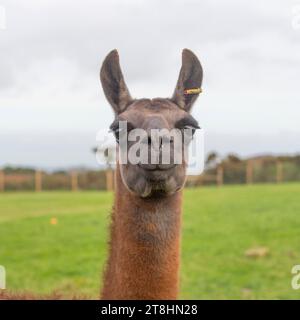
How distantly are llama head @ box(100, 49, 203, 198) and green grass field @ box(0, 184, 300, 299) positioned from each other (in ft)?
25.9

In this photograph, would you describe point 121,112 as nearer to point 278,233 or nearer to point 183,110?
point 183,110

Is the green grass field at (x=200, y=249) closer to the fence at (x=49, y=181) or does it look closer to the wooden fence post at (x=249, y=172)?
the fence at (x=49, y=181)

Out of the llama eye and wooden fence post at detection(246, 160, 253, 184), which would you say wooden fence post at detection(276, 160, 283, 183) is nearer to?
wooden fence post at detection(246, 160, 253, 184)

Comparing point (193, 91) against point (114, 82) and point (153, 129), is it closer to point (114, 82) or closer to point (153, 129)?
point (114, 82)

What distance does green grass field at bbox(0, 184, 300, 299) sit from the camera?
588 inches

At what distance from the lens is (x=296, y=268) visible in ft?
52.5

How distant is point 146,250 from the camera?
5.11m

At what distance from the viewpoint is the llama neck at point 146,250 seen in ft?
16.6

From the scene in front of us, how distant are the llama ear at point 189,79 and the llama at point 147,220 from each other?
0.22ft

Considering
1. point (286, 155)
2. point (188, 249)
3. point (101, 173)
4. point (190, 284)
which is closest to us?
point (190, 284)

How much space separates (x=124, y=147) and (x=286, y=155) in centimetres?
6152

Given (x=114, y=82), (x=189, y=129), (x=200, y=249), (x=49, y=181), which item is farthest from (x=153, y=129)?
(x=49, y=181)
